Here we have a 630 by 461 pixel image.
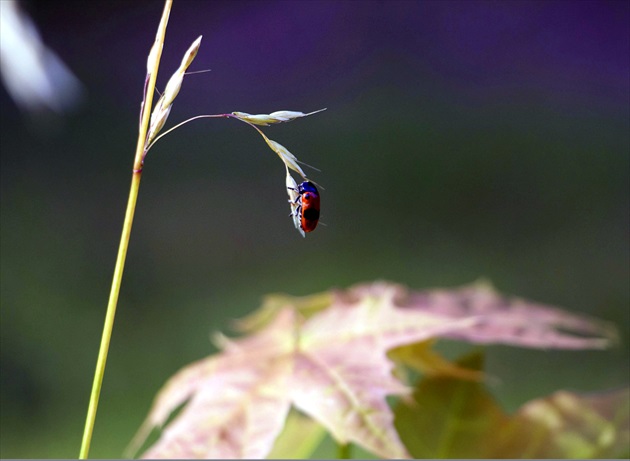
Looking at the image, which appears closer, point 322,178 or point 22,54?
point 22,54

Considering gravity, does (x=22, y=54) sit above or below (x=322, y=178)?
below

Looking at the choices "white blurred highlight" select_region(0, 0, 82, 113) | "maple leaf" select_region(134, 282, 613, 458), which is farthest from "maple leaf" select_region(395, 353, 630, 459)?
"white blurred highlight" select_region(0, 0, 82, 113)

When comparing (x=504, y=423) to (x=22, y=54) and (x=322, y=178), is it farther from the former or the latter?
(x=322, y=178)

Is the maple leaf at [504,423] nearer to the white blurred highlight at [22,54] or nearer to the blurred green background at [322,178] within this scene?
the white blurred highlight at [22,54]

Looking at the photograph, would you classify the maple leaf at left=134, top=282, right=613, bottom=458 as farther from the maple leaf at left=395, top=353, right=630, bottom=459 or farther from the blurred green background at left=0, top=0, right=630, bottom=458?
the blurred green background at left=0, top=0, right=630, bottom=458

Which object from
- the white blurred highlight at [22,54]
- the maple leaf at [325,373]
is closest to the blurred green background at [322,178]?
the maple leaf at [325,373]

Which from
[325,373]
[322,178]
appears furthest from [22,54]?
[322,178]
